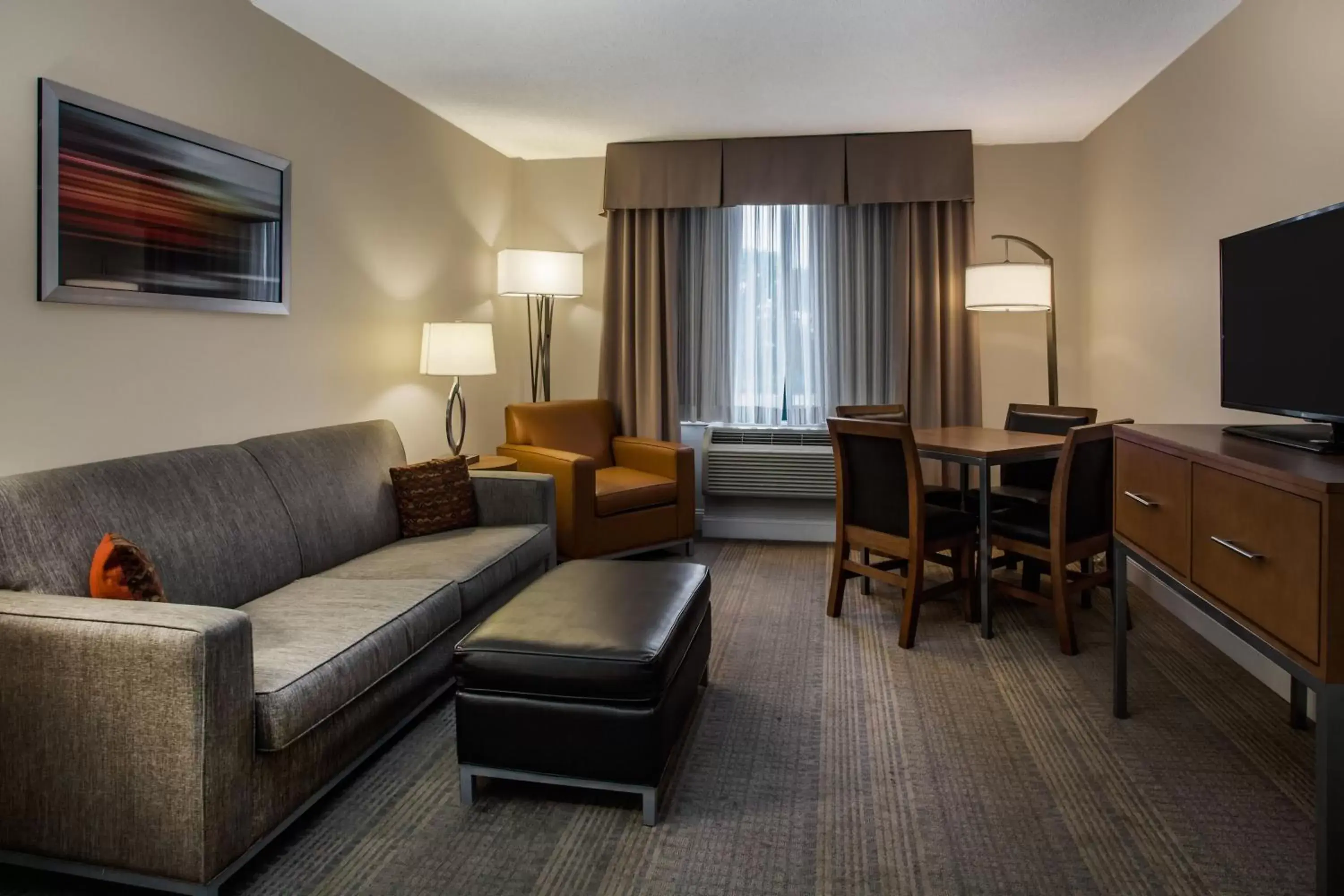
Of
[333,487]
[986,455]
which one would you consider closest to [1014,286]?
[986,455]

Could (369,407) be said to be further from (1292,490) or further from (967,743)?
(1292,490)

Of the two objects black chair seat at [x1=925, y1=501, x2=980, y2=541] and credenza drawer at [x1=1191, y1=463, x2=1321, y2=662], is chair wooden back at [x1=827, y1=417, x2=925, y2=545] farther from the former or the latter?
credenza drawer at [x1=1191, y1=463, x2=1321, y2=662]

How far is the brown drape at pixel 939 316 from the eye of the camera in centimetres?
491

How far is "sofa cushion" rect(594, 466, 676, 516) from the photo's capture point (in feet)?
13.9

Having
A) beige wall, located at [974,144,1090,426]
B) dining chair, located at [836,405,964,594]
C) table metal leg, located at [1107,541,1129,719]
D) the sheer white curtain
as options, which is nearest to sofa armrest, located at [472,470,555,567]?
dining chair, located at [836,405,964,594]

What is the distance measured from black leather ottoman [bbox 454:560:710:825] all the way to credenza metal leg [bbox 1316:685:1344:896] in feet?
4.21

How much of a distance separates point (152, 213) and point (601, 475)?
2.55m

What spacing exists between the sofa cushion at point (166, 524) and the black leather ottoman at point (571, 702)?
33.1 inches

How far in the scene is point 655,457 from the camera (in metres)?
4.71

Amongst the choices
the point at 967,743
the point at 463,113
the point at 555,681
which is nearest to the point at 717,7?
the point at 463,113

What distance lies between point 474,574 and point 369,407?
1.35m

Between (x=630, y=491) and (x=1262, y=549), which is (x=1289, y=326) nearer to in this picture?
(x=1262, y=549)

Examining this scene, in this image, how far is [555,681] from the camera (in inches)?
80.7

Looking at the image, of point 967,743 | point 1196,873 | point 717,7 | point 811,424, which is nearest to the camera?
point 1196,873
